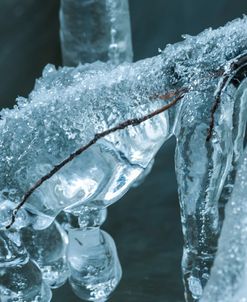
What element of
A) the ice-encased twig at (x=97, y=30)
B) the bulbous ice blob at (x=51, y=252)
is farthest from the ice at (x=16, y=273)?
the ice-encased twig at (x=97, y=30)

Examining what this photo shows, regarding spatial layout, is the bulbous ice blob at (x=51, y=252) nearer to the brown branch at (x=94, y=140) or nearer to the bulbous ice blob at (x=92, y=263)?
the bulbous ice blob at (x=92, y=263)

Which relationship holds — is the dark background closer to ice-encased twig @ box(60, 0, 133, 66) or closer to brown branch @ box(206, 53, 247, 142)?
ice-encased twig @ box(60, 0, 133, 66)

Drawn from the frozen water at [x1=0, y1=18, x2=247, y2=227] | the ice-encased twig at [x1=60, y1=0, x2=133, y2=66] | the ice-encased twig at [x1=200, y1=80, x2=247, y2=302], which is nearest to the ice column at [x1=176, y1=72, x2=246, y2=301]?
the frozen water at [x1=0, y1=18, x2=247, y2=227]

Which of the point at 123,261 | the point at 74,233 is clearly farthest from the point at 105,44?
the point at 74,233

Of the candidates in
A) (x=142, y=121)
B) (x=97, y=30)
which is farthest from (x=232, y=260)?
(x=97, y=30)

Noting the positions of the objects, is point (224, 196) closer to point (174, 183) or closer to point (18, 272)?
point (18, 272)

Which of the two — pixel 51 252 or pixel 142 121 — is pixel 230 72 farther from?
pixel 51 252
